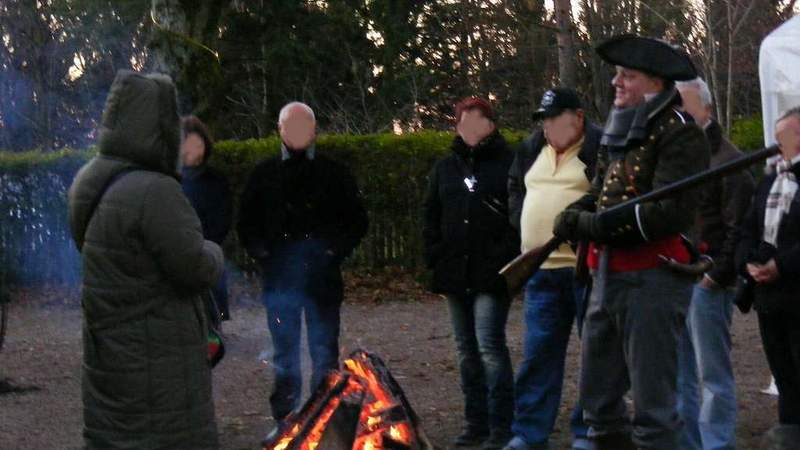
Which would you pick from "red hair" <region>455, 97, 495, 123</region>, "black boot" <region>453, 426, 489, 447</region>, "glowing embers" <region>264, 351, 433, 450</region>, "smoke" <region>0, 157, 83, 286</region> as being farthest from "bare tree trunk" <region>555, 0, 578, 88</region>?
"glowing embers" <region>264, 351, 433, 450</region>

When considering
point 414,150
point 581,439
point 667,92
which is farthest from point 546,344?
point 414,150

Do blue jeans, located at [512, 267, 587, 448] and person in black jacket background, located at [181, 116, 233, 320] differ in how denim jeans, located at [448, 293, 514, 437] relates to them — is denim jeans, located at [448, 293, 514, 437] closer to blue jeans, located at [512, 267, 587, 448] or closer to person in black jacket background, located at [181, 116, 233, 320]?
blue jeans, located at [512, 267, 587, 448]

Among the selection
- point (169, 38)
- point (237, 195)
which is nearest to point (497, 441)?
point (169, 38)

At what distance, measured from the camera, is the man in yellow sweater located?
24.5 feet

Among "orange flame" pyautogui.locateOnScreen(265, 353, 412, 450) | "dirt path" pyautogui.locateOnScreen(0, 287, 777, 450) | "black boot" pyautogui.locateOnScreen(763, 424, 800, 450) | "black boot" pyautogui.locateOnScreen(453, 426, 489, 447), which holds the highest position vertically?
"orange flame" pyautogui.locateOnScreen(265, 353, 412, 450)

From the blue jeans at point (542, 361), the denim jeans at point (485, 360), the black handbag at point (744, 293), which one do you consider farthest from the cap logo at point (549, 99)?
the black handbag at point (744, 293)

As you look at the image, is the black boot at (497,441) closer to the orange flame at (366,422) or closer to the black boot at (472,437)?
the black boot at (472,437)

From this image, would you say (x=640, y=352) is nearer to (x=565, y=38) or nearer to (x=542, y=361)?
(x=542, y=361)

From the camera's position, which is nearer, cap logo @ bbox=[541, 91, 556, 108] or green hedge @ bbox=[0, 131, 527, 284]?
cap logo @ bbox=[541, 91, 556, 108]

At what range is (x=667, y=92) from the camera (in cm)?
586

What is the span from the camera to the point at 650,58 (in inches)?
230

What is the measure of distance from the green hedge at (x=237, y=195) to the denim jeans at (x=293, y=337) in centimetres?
862

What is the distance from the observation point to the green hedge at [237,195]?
1711 cm

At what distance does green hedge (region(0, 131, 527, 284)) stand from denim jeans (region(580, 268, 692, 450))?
11070 millimetres
